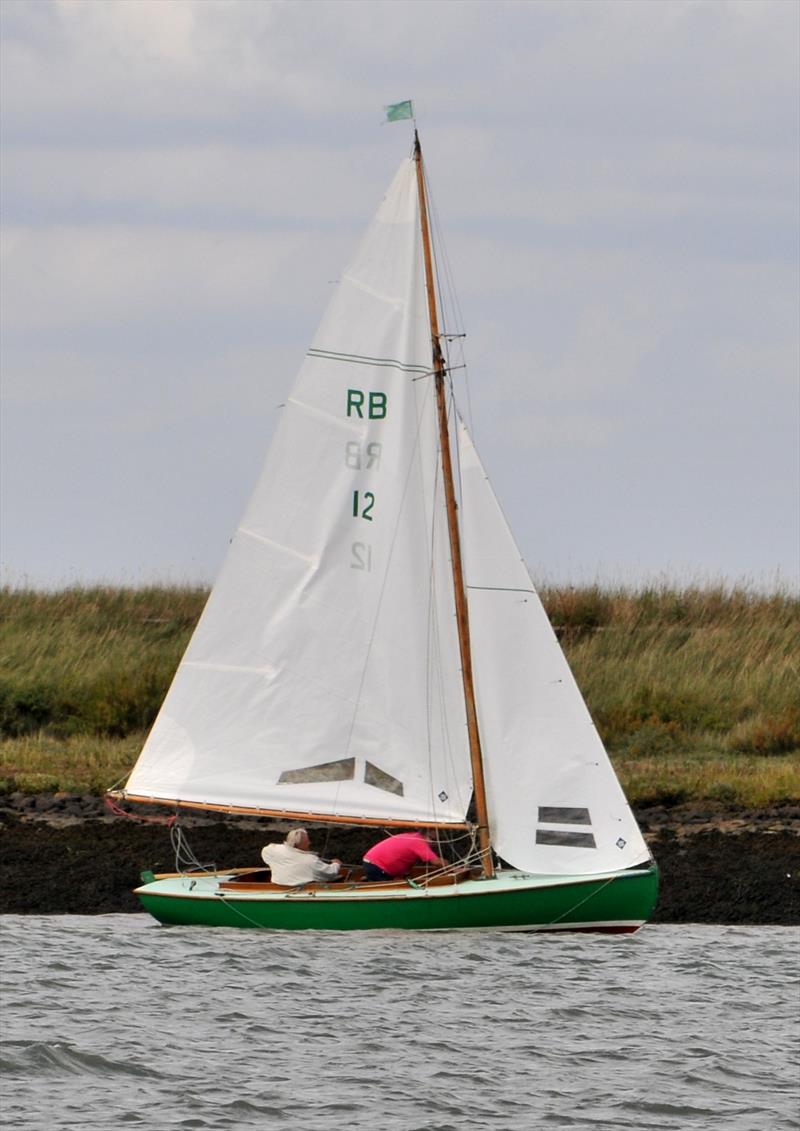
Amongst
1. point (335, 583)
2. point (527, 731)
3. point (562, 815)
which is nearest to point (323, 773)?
point (335, 583)

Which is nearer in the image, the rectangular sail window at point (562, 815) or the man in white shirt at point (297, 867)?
the rectangular sail window at point (562, 815)

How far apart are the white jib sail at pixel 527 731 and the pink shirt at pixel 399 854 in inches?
30.3

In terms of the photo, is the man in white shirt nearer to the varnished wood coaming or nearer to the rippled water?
the varnished wood coaming

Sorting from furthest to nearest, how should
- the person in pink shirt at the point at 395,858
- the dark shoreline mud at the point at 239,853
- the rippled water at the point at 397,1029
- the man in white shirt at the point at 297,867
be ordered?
the dark shoreline mud at the point at 239,853 → the person in pink shirt at the point at 395,858 → the man in white shirt at the point at 297,867 → the rippled water at the point at 397,1029

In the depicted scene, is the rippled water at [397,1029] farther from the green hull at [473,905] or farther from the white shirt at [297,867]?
the white shirt at [297,867]

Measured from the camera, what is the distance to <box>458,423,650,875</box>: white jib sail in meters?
22.2

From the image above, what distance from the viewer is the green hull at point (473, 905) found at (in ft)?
71.7

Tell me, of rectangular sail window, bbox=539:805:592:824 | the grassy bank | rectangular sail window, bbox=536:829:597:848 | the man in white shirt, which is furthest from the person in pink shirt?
the grassy bank

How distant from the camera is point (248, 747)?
23.3 m

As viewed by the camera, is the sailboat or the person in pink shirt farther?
the sailboat

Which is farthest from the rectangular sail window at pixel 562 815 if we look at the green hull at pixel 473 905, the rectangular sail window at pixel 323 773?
the rectangular sail window at pixel 323 773

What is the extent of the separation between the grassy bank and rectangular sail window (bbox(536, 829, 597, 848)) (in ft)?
23.8

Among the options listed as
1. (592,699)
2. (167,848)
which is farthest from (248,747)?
(592,699)

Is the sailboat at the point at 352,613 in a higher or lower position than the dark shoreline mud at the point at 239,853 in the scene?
higher
